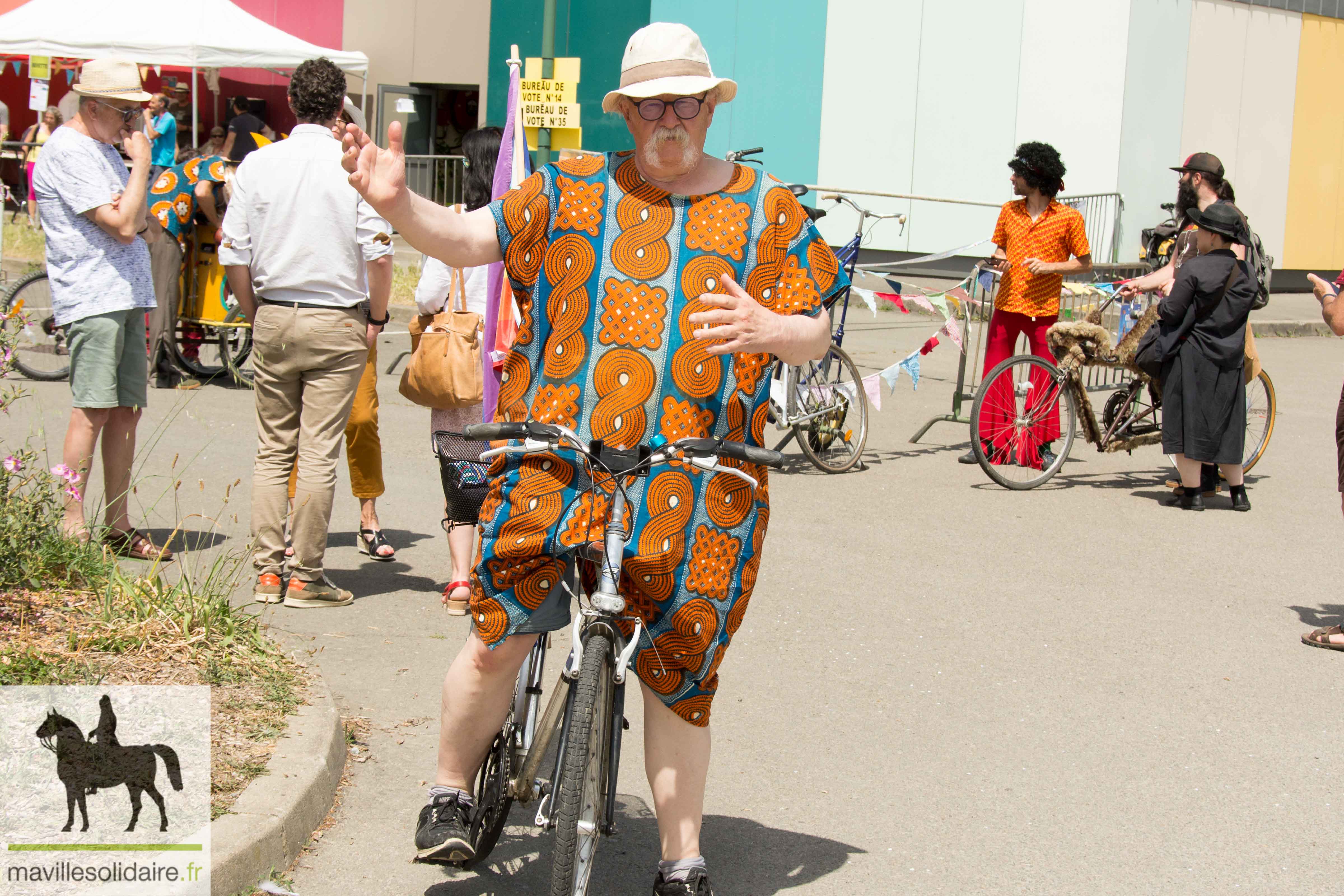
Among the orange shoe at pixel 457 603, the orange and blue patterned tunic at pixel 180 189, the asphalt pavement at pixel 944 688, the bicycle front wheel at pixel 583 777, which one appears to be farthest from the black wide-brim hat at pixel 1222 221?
the orange and blue patterned tunic at pixel 180 189

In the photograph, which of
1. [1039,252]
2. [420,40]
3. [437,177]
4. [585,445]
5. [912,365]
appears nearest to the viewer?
[585,445]

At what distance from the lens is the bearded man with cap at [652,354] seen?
3.33 meters

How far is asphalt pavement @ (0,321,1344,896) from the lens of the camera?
13.2 ft

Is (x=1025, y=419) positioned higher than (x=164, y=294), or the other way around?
(x=164, y=294)

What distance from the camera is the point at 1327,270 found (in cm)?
2303

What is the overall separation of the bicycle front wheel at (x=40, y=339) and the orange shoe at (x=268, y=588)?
4.64 meters

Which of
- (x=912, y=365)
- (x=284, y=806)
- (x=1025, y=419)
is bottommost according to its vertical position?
(x=284, y=806)

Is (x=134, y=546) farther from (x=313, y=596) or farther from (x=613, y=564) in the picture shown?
(x=613, y=564)

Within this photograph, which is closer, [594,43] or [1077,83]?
[1077,83]

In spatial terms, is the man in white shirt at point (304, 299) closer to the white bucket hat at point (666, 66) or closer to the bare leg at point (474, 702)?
the bare leg at point (474, 702)

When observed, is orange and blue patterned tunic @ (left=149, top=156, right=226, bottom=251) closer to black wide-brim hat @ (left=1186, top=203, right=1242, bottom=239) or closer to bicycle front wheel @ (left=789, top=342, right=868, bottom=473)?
bicycle front wheel @ (left=789, top=342, right=868, bottom=473)

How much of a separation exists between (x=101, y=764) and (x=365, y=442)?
324 cm

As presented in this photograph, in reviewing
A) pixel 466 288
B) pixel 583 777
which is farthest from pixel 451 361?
pixel 583 777

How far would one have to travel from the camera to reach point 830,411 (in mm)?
9398
